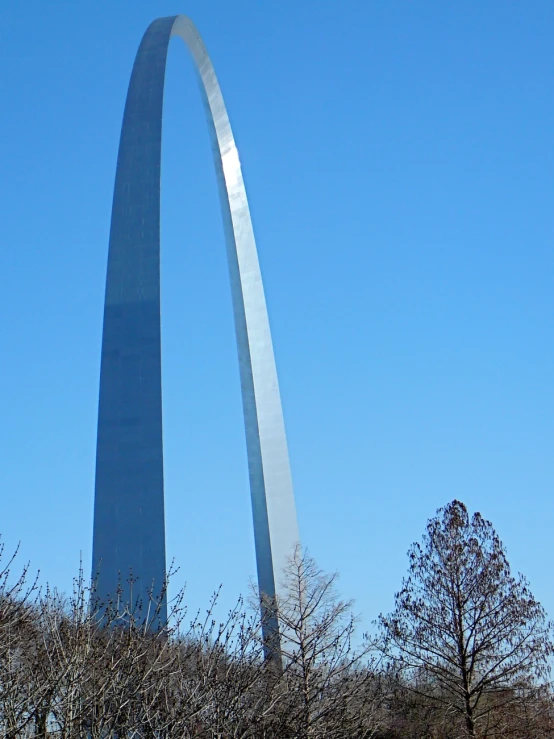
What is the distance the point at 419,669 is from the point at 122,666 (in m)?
15.9

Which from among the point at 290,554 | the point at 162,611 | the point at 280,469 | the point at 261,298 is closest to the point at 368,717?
the point at 162,611

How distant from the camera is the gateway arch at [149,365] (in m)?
21.0

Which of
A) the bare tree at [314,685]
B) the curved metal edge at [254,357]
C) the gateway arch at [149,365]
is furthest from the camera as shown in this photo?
the curved metal edge at [254,357]

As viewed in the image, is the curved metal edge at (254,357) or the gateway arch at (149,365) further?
the curved metal edge at (254,357)

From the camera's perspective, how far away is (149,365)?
2238cm

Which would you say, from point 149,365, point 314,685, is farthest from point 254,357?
point 314,685

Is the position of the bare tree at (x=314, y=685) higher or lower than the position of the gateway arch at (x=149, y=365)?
lower

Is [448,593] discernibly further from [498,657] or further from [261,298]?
[261,298]

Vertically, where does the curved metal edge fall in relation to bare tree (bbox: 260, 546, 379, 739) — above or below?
above

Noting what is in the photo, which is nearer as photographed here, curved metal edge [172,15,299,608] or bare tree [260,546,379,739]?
bare tree [260,546,379,739]

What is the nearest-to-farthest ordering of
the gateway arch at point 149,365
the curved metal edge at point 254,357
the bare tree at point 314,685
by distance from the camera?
1. the bare tree at point 314,685
2. the gateway arch at point 149,365
3. the curved metal edge at point 254,357

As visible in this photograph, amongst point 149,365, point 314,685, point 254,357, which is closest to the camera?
point 314,685

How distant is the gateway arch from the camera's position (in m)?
21.0

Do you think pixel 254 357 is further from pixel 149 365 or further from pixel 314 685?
pixel 314 685
